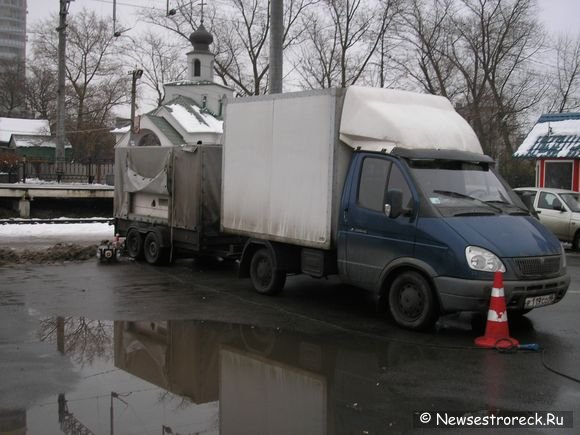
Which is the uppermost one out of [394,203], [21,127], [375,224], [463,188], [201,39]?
[201,39]

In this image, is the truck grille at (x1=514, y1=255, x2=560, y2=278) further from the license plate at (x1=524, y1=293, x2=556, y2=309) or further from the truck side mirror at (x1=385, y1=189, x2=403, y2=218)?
the truck side mirror at (x1=385, y1=189, x2=403, y2=218)

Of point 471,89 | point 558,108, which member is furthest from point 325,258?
point 558,108

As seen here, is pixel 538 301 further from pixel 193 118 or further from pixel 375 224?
pixel 193 118

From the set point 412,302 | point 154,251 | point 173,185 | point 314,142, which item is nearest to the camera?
point 412,302

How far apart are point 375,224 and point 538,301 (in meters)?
2.07

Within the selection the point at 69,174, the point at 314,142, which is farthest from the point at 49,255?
the point at 69,174

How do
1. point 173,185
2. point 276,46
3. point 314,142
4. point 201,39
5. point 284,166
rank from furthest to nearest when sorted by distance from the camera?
point 201,39, point 276,46, point 173,185, point 284,166, point 314,142

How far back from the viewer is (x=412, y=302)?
7.57 metres

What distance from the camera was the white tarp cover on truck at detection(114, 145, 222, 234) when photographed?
11.7 m

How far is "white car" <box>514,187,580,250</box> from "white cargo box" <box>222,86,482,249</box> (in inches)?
357

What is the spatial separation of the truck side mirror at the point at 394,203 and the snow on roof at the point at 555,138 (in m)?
17.5

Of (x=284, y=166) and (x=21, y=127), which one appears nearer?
(x=284, y=166)

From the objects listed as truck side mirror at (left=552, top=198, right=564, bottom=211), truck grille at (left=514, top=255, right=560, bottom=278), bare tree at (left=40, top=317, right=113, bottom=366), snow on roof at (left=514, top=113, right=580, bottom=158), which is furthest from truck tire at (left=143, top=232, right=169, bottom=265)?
snow on roof at (left=514, top=113, right=580, bottom=158)

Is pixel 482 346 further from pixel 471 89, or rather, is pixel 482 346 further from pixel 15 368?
pixel 471 89
